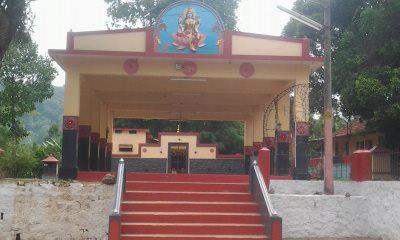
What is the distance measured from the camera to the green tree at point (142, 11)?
33.6 metres

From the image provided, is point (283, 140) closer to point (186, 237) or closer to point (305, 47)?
point (305, 47)

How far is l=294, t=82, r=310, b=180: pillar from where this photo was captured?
52.2 ft

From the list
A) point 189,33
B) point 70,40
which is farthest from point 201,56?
point 70,40

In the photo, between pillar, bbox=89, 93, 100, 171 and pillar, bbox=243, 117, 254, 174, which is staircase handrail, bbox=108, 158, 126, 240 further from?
pillar, bbox=243, 117, 254, 174

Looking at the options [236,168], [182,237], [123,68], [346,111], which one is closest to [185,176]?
[182,237]

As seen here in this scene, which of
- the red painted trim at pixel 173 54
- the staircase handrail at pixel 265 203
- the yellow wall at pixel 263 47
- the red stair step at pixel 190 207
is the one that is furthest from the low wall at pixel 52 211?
the yellow wall at pixel 263 47

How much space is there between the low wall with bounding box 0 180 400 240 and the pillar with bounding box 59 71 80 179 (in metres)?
2.24

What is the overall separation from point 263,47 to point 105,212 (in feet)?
23.4

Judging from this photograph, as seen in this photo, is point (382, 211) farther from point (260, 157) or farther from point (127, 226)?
point (127, 226)

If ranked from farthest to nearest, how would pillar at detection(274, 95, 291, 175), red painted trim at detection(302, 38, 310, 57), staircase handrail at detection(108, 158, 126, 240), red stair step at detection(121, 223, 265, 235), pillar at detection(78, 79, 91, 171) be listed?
pillar at detection(78, 79, 91, 171), pillar at detection(274, 95, 291, 175), red painted trim at detection(302, 38, 310, 57), red stair step at detection(121, 223, 265, 235), staircase handrail at detection(108, 158, 126, 240)

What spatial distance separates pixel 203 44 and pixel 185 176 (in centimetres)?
441

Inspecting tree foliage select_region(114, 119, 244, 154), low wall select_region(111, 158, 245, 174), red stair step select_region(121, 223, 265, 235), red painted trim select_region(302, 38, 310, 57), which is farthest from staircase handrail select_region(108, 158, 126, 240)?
tree foliage select_region(114, 119, 244, 154)

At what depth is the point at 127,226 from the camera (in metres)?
11.4

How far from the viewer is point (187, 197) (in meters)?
12.9
